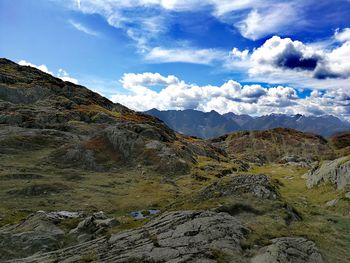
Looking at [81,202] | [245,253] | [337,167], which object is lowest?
[81,202]

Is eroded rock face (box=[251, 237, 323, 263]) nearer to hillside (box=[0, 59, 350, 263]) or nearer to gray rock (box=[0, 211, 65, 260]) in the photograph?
hillside (box=[0, 59, 350, 263])

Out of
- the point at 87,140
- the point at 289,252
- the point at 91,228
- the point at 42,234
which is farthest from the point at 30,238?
the point at 87,140

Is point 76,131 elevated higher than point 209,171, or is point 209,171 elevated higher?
point 76,131

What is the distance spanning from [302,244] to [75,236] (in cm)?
1899

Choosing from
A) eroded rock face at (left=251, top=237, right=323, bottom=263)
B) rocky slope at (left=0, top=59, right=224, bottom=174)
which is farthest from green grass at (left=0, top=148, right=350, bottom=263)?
rocky slope at (left=0, top=59, right=224, bottom=174)

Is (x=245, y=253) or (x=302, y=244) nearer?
(x=245, y=253)

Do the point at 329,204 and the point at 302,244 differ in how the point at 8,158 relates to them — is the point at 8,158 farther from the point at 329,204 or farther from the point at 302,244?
the point at 302,244

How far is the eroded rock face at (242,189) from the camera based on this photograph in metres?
33.0

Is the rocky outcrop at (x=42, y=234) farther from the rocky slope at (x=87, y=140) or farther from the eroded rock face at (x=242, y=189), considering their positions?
the rocky slope at (x=87, y=140)

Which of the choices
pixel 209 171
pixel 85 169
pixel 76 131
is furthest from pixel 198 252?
pixel 76 131

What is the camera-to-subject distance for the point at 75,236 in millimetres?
31922

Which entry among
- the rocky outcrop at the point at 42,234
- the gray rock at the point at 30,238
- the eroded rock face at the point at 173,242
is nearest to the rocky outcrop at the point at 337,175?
the eroded rock face at the point at 173,242

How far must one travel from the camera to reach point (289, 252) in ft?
70.8

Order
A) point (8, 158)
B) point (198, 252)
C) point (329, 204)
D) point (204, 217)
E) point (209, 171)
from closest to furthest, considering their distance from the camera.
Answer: point (198, 252) → point (204, 217) → point (329, 204) → point (8, 158) → point (209, 171)
